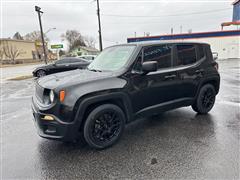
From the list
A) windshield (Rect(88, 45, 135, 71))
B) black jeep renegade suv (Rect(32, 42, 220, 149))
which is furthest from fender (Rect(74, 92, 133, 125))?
windshield (Rect(88, 45, 135, 71))

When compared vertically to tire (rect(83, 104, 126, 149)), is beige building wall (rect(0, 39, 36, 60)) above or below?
above

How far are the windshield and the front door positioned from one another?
27 centimetres

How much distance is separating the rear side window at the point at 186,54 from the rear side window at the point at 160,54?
278 millimetres

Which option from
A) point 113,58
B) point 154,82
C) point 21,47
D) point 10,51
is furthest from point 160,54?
point 21,47

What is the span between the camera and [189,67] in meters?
3.68

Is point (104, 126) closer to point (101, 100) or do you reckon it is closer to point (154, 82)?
point (101, 100)

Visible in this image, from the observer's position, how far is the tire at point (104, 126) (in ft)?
8.87

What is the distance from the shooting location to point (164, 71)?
3.33m

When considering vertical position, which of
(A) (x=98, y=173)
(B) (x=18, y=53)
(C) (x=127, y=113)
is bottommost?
(A) (x=98, y=173)

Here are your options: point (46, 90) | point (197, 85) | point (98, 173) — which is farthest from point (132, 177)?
point (197, 85)

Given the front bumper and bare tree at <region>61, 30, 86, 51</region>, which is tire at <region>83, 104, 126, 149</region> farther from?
bare tree at <region>61, 30, 86, 51</region>

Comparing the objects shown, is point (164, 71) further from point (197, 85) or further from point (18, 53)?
point (18, 53)

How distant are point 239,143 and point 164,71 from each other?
1.87 metres

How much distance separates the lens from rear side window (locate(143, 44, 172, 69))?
320 centimetres
